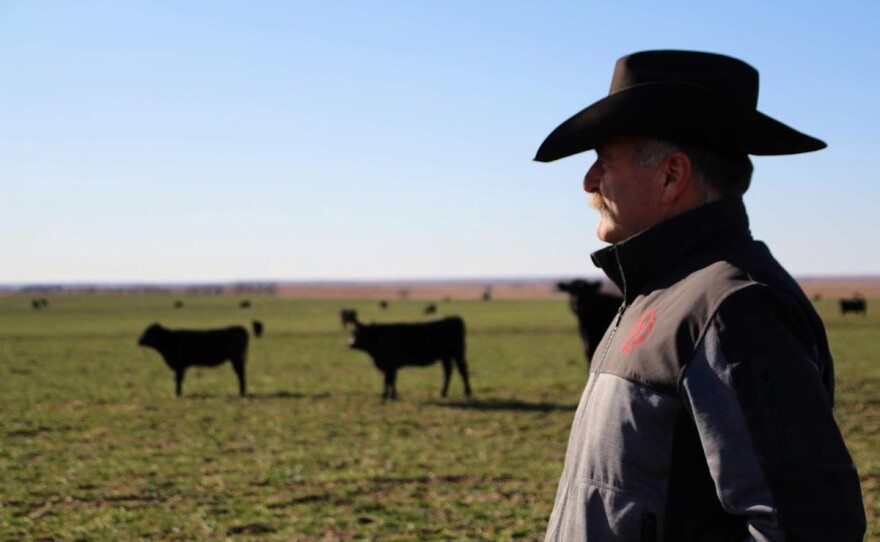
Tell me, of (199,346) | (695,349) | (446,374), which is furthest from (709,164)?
(199,346)

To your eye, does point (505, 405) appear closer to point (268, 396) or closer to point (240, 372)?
point (268, 396)

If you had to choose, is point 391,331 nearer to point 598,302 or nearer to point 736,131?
point 598,302

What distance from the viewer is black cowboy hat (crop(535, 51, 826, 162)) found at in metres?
2.01

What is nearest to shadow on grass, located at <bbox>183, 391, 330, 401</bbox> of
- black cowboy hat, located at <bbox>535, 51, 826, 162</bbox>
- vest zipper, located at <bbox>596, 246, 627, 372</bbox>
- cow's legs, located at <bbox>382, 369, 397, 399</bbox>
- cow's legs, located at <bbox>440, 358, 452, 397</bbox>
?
cow's legs, located at <bbox>382, 369, 397, 399</bbox>

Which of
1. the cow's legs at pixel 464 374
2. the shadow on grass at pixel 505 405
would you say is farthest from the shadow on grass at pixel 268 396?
the cow's legs at pixel 464 374

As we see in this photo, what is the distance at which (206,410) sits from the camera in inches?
620

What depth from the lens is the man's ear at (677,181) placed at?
6.73 ft

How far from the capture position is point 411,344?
58.6ft

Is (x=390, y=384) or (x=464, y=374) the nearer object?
(x=390, y=384)

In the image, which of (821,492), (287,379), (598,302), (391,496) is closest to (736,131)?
(821,492)

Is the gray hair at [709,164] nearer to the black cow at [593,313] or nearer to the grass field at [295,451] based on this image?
the grass field at [295,451]

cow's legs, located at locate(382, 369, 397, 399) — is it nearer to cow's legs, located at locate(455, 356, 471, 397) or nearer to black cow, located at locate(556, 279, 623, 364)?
cow's legs, located at locate(455, 356, 471, 397)

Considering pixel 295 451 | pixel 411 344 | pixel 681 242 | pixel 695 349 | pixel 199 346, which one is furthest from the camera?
pixel 199 346

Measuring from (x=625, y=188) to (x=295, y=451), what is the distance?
973 centimetres
